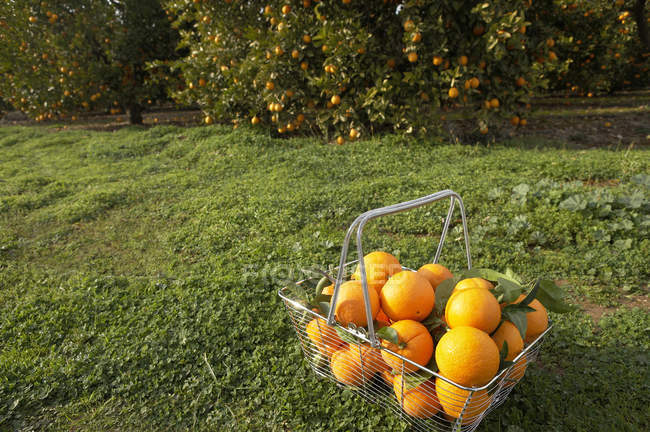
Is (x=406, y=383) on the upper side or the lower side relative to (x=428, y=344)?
lower

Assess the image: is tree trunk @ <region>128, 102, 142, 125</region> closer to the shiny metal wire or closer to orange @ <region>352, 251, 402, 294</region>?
the shiny metal wire

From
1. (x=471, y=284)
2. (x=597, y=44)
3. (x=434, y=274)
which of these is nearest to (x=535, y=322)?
(x=471, y=284)

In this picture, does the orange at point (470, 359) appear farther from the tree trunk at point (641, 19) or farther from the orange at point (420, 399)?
the tree trunk at point (641, 19)

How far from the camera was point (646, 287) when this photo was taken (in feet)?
9.78

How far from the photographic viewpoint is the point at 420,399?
164 cm

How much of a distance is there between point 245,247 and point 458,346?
2.53 metres

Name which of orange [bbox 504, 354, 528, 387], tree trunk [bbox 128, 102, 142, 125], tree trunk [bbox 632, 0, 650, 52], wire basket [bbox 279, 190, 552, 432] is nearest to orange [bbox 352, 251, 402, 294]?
wire basket [bbox 279, 190, 552, 432]

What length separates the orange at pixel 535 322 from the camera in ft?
5.80

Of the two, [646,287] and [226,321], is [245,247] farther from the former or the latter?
[646,287]

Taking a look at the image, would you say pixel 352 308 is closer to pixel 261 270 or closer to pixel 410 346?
pixel 410 346

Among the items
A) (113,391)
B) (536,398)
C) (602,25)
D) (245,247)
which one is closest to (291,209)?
(245,247)

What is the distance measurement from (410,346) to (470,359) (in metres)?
0.25

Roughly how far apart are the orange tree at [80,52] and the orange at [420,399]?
380 inches

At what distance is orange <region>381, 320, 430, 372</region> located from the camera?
1619 mm
